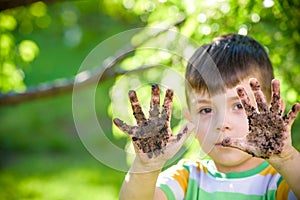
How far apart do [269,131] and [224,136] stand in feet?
0.84

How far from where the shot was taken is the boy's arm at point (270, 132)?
1.53 metres

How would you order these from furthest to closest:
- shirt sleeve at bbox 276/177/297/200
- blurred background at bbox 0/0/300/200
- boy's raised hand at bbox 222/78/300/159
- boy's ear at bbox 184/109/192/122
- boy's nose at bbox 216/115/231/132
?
blurred background at bbox 0/0/300/200
boy's ear at bbox 184/109/192/122
boy's nose at bbox 216/115/231/132
shirt sleeve at bbox 276/177/297/200
boy's raised hand at bbox 222/78/300/159

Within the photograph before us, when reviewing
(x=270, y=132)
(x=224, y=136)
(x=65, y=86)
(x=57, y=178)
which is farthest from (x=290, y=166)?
(x=57, y=178)

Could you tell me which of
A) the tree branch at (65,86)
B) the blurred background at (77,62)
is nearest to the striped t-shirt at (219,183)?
the blurred background at (77,62)

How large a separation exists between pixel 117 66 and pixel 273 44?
3.48ft

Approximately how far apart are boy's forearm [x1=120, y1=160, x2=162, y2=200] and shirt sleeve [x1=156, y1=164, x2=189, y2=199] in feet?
0.57

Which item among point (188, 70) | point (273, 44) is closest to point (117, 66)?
point (273, 44)

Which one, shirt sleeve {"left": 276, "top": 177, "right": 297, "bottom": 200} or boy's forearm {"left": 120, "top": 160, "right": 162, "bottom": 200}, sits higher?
boy's forearm {"left": 120, "top": 160, "right": 162, "bottom": 200}

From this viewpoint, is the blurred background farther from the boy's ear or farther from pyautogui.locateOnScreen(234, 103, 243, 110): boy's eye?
pyautogui.locateOnScreen(234, 103, 243, 110): boy's eye

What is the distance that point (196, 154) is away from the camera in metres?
2.32

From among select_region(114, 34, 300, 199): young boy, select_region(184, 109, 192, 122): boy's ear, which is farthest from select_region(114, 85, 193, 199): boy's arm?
select_region(184, 109, 192, 122): boy's ear

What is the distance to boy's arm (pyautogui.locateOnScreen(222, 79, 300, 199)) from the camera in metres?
1.53

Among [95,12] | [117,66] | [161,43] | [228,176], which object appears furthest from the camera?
[95,12]

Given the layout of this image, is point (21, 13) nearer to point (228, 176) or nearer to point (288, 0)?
point (288, 0)
